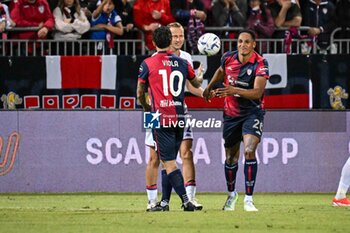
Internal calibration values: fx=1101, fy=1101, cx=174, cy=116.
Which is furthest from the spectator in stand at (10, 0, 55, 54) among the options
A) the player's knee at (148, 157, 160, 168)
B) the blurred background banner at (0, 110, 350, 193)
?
the player's knee at (148, 157, 160, 168)

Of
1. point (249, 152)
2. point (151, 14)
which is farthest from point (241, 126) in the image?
point (151, 14)

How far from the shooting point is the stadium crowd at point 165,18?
21094 mm

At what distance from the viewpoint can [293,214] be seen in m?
14.1

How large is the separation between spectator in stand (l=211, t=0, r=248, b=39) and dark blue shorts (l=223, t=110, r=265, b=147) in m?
6.45

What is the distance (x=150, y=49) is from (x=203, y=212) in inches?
309

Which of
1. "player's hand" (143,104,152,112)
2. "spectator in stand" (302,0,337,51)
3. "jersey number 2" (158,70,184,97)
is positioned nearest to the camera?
"jersey number 2" (158,70,184,97)

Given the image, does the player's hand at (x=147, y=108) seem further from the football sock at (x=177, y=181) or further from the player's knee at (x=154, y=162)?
the football sock at (x=177, y=181)

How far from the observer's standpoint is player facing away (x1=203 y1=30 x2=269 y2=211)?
1488 cm

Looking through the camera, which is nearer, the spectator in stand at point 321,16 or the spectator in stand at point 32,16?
the spectator in stand at point 32,16

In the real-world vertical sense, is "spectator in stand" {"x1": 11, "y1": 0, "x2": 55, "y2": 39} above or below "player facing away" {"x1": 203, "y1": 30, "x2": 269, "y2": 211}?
above

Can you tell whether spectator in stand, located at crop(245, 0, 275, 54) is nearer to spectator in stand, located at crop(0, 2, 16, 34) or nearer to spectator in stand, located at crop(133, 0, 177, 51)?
spectator in stand, located at crop(133, 0, 177, 51)

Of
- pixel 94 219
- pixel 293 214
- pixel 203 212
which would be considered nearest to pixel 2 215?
pixel 94 219

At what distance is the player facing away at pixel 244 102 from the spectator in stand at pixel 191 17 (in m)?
5.62

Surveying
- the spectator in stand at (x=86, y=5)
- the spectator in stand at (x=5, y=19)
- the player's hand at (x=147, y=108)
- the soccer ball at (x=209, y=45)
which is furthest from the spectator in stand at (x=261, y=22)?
the player's hand at (x=147, y=108)
